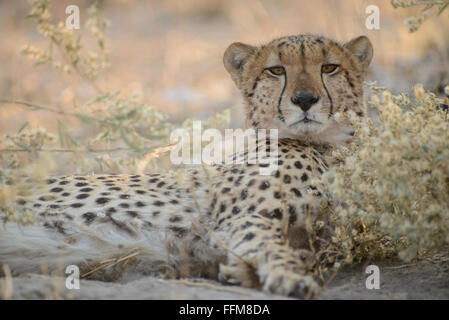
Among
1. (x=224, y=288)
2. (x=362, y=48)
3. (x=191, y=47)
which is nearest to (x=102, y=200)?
(x=224, y=288)

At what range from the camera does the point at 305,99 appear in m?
2.83

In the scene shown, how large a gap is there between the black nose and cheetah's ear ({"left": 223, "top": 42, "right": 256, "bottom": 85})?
0.65 meters

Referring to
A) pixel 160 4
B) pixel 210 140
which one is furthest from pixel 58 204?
pixel 160 4

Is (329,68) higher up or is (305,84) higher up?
(329,68)

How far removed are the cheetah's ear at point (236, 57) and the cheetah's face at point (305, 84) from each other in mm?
24

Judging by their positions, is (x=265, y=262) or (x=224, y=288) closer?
(x=224, y=288)

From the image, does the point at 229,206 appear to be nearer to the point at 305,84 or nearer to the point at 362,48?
the point at 305,84

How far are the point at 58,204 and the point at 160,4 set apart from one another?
8.13m

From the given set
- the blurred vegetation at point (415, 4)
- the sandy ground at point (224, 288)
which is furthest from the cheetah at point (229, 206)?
the blurred vegetation at point (415, 4)

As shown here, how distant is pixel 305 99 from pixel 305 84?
10 cm

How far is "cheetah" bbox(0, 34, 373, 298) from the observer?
2486mm

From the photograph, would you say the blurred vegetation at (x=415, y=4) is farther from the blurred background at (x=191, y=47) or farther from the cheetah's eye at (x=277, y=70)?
the blurred background at (x=191, y=47)

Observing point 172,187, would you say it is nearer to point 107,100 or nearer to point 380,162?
point 107,100
